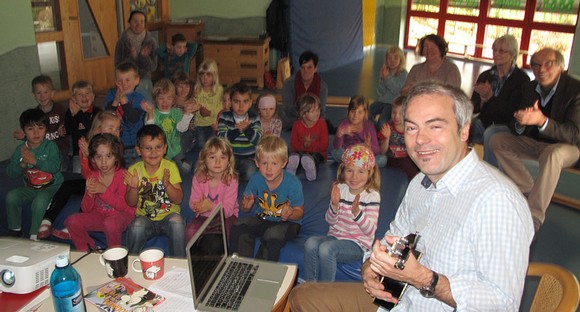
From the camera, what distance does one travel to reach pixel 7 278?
1.86 meters

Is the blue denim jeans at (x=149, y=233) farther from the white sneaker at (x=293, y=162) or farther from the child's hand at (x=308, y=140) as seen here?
the child's hand at (x=308, y=140)

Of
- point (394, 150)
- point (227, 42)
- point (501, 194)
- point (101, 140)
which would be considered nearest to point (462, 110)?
point (501, 194)

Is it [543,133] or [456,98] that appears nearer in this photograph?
[456,98]

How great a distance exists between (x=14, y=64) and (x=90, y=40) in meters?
2.67

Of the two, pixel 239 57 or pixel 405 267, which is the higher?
pixel 239 57

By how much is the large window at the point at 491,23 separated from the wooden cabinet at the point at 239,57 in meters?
6.01

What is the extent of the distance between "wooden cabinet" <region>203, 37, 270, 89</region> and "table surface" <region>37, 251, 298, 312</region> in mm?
6163

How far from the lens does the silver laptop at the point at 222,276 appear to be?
1900 mm

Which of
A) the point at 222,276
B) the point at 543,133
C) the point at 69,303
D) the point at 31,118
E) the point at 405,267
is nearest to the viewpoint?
the point at 405,267

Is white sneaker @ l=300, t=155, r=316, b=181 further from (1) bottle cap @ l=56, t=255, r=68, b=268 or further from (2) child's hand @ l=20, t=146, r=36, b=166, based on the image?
(1) bottle cap @ l=56, t=255, r=68, b=268

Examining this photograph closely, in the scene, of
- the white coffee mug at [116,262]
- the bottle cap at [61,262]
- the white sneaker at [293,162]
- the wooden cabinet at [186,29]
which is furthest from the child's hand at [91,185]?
the wooden cabinet at [186,29]

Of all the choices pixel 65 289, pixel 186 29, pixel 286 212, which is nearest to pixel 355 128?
pixel 286 212

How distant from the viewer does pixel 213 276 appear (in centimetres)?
207

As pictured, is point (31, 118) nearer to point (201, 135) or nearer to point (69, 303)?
point (201, 135)
